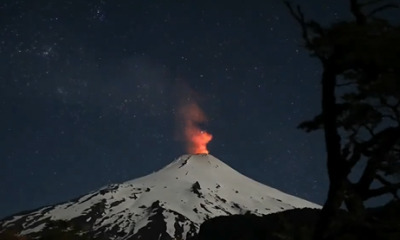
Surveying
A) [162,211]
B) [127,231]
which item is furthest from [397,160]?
[162,211]

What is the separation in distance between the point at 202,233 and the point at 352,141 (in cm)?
3634

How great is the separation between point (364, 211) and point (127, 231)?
16860cm

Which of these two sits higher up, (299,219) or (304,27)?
(304,27)

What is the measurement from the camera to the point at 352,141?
9602 millimetres

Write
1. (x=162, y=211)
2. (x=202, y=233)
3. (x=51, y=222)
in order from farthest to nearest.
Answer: (x=162, y=211)
(x=202, y=233)
(x=51, y=222)

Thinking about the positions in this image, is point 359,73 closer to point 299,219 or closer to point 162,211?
point 299,219

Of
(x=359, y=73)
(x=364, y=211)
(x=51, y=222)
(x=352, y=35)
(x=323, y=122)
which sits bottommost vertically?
(x=51, y=222)

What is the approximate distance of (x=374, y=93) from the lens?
30.6 ft

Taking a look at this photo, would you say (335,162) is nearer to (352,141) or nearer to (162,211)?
(352,141)

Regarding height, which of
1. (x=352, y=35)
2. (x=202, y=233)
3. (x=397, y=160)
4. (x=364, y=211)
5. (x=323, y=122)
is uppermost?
(x=352, y=35)

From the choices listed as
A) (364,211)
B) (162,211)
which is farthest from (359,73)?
(162,211)

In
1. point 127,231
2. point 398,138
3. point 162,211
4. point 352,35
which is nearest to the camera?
point 352,35

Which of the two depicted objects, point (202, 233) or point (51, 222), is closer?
point (51, 222)

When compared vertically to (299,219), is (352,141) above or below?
above
